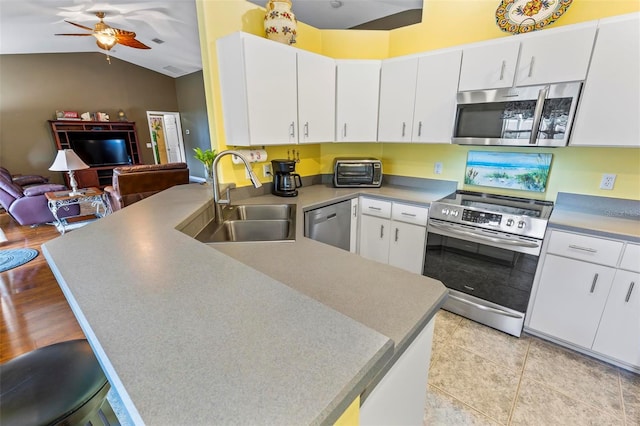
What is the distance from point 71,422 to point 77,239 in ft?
2.25

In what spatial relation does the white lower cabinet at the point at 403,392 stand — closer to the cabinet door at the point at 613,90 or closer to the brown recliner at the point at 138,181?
the cabinet door at the point at 613,90

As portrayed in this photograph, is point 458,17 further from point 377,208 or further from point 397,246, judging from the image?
point 397,246

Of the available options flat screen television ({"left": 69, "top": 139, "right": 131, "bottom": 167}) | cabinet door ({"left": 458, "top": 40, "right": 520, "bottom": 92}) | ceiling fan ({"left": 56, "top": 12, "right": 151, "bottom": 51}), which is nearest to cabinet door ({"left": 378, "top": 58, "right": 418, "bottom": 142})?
cabinet door ({"left": 458, "top": 40, "right": 520, "bottom": 92})

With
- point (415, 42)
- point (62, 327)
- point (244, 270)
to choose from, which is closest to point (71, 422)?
point (244, 270)

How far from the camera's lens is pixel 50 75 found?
623 cm

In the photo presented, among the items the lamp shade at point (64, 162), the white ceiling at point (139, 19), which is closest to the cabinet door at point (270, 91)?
the white ceiling at point (139, 19)

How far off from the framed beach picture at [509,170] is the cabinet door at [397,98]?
0.64 meters

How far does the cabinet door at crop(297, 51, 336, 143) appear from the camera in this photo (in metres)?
2.38

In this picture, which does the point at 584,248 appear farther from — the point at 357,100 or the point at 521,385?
the point at 357,100

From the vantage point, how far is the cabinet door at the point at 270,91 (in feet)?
6.68

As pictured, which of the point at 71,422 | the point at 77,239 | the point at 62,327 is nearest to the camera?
the point at 71,422

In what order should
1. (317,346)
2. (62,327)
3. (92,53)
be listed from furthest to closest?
(92,53) < (62,327) < (317,346)

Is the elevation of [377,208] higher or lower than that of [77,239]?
lower

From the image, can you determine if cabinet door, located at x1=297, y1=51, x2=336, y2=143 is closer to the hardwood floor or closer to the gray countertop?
the gray countertop
